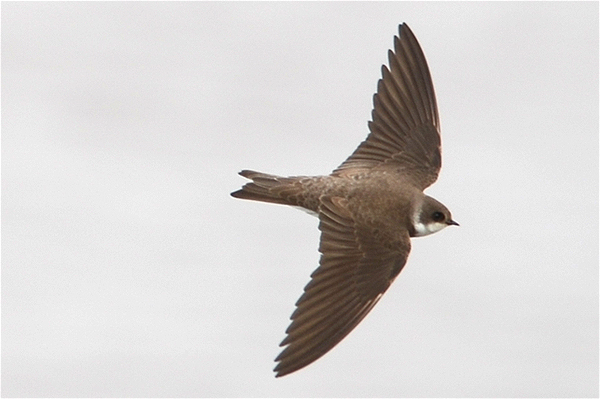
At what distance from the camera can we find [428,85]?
19.8 feet

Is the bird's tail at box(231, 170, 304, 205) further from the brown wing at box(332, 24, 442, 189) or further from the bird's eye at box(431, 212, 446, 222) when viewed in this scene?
the bird's eye at box(431, 212, 446, 222)

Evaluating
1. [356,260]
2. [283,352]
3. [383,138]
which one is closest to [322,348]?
[283,352]

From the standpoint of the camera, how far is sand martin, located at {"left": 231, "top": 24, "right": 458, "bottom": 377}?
5102mm

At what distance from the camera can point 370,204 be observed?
18.0ft

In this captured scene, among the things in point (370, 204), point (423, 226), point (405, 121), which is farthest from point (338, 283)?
point (405, 121)

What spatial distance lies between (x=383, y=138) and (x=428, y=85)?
1.10 feet

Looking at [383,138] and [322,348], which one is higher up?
[383,138]

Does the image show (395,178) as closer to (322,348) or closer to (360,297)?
(360,297)

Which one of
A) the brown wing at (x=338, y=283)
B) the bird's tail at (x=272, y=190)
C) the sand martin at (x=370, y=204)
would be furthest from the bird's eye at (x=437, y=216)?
the bird's tail at (x=272, y=190)

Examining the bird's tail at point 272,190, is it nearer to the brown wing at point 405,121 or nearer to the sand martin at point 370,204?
the sand martin at point 370,204

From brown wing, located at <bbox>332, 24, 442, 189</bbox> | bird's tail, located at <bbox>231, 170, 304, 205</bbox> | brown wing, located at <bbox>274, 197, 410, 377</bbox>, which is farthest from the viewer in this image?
brown wing, located at <bbox>332, 24, 442, 189</bbox>

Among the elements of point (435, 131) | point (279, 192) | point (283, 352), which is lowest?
point (283, 352)

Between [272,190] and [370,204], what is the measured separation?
42 cm

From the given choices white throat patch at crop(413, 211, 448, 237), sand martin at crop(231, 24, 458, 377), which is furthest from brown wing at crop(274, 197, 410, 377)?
white throat patch at crop(413, 211, 448, 237)
